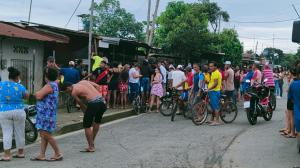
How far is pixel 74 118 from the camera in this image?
592 inches

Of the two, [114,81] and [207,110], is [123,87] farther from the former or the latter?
[207,110]

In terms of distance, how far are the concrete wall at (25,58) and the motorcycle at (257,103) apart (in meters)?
7.66

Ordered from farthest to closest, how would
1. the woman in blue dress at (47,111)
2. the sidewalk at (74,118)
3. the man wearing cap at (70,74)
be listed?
the man wearing cap at (70,74), the sidewalk at (74,118), the woman in blue dress at (47,111)

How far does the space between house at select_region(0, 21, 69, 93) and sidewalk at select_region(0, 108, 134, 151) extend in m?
1.70

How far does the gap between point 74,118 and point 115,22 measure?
54.6m

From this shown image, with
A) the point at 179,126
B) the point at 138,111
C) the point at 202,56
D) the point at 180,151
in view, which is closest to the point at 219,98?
the point at 179,126

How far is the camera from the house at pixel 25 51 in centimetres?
1631

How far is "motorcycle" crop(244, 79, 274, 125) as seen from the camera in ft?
48.3

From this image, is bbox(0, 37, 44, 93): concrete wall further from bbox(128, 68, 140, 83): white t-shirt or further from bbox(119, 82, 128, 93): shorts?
bbox(128, 68, 140, 83): white t-shirt

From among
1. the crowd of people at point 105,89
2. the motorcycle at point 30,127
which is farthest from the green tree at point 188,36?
the motorcycle at point 30,127

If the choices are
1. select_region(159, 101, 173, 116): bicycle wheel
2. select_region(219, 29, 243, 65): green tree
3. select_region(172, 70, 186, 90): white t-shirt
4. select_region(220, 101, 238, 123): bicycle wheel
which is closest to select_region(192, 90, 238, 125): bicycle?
select_region(220, 101, 238, 123): bicycle wheel

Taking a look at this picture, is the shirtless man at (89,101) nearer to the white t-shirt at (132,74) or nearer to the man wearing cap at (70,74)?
the man wearing cap at (70,74)

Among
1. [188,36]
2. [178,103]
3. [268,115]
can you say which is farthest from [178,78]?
[188,36]

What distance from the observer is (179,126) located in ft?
47.6
